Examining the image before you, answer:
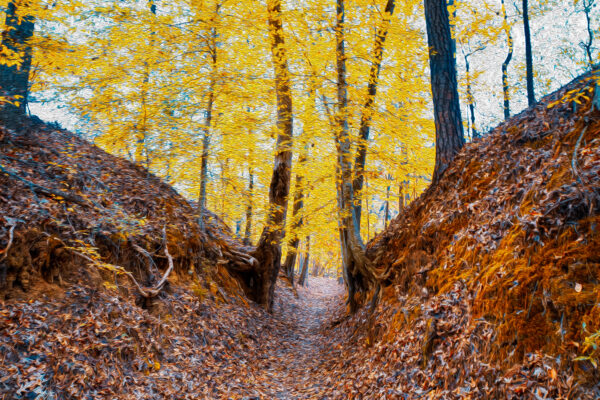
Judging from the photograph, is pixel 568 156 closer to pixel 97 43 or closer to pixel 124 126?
pixel 124 126

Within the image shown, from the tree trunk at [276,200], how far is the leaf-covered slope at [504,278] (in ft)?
14.4

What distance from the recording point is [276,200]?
430 inches

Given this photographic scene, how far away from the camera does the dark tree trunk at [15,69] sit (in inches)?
272

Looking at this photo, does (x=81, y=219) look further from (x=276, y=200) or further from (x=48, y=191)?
(x=276, y=200)

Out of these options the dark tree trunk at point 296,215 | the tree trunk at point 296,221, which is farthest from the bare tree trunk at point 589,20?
the tree trunk at point 296,221

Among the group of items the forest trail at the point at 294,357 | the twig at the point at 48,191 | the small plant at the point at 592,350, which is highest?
the twig at the point at 48,191

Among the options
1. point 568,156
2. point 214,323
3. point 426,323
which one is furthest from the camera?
point 214,323

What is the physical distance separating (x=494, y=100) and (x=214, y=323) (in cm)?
1308

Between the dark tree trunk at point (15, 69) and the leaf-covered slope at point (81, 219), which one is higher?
the dark tree trunk at point (15, 69)

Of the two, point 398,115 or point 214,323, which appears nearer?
point 214,323

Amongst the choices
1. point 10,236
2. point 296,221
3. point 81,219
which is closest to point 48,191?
point 81,219

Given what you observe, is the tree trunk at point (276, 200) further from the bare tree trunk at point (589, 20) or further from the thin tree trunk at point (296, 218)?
the bare tree trunk at point (589, 20)

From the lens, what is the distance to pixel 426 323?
5.00 meters

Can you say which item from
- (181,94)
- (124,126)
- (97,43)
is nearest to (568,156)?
(181,94)
